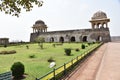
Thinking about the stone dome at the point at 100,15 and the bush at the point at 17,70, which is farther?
the stone dome at the point at 100,15

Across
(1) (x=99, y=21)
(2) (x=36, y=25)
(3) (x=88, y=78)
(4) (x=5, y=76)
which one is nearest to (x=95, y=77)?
(3) (x=88, y=78)

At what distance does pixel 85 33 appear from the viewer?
5709cm

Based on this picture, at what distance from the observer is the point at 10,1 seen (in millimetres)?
8711

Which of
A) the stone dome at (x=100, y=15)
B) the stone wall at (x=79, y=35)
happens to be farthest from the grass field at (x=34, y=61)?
the stone dome at (x=100, y=15)

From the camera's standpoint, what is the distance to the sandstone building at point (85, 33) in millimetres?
54688

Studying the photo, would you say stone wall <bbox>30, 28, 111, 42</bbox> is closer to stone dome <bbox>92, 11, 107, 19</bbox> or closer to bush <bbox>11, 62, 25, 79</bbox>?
stone dome <bbox>92, 11, 107, 19</bbox>

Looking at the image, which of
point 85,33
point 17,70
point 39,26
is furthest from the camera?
point 39,26

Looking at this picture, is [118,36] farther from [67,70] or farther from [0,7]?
[0,7]

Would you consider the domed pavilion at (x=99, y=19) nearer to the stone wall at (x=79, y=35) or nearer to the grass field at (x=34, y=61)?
the stone wall at (x=79, y=35)

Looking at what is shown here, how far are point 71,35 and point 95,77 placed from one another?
4799 cm

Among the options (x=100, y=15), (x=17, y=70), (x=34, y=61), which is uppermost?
(x=100, y=15)

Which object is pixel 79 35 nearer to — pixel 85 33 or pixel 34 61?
pixel 85 33

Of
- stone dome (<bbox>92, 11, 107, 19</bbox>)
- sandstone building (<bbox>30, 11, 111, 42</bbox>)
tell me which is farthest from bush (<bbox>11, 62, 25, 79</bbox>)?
stone dome (<bbox>92, 11, 107, 19</bbox>)

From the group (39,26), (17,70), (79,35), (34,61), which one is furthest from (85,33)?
(17,70)
